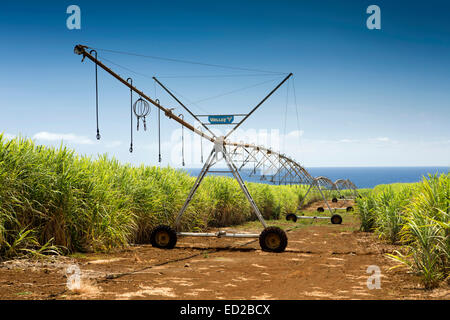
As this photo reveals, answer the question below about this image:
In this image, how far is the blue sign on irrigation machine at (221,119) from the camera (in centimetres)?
1133

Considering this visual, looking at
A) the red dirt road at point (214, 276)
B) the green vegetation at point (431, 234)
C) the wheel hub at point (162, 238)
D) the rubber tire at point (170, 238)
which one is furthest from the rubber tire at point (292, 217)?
the green vegetation at point (431, 234)

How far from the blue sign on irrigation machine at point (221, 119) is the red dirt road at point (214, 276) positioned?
12.6 ft

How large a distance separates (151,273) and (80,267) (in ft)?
5.00

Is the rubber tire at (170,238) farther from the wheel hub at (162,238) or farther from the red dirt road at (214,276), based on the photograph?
the red dirt road at (214,276)

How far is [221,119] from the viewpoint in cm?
1142

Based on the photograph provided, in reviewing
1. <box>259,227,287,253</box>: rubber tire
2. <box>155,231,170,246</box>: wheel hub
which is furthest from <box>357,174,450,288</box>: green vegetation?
<box>155,231,170,246</box>: wheel hub

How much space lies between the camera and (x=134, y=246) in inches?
432

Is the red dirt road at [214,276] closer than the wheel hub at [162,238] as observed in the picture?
Yes

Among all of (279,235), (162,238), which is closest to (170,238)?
(162,238)

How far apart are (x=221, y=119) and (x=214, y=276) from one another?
5.37 meters

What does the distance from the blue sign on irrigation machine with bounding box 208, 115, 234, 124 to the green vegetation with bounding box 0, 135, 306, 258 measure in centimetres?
289
